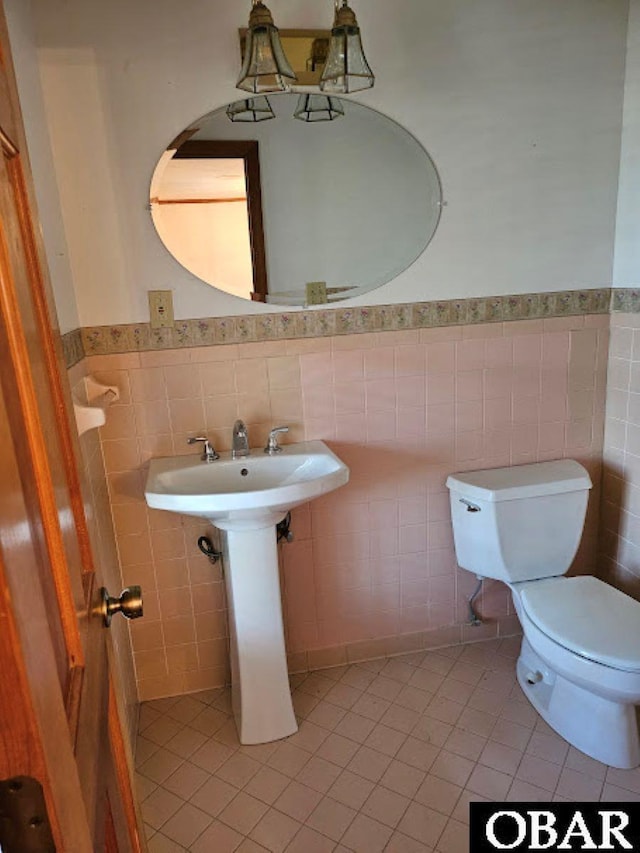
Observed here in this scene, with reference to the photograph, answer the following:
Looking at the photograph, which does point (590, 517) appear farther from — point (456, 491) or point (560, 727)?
point (560, 727)

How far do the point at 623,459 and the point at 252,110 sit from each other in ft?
5.56

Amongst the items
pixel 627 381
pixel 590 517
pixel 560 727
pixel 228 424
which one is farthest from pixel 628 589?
pixel 228 424

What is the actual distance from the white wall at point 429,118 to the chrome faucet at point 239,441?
357 mm

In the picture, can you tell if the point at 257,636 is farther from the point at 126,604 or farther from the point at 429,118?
→ the point at 429,118

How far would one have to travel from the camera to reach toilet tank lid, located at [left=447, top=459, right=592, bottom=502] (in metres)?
2.03

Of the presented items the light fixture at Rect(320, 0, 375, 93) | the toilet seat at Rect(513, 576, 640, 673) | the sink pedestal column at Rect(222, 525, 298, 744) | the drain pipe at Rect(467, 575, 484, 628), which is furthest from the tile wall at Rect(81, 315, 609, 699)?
the light fixture at Rect(320, 0, 375, 93)

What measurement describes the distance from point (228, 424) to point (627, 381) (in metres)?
1.37

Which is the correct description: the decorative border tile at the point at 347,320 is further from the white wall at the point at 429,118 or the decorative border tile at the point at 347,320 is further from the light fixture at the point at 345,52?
the light fixture at the point at 345,52

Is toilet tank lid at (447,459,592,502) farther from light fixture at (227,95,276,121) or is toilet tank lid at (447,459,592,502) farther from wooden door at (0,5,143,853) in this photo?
wooden door at (0,5,143,853)

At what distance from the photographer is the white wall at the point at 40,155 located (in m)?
1.44

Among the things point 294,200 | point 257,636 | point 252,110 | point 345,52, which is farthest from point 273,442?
point 345,52

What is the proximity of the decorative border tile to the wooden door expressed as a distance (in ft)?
3.23

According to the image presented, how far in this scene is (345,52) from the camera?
1633 mm

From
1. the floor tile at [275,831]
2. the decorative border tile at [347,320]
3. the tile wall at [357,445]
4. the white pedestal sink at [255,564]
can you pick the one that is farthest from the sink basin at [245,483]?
the floor tile at [275,831]
